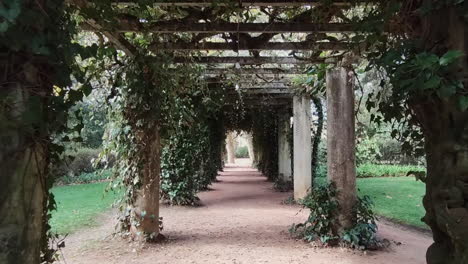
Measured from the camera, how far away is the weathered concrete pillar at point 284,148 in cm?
1456

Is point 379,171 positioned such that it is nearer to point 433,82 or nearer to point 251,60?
point 251,60

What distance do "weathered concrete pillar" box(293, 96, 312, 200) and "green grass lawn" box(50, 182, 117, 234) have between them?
4997 millimetres

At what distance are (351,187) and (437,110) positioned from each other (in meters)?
4.52

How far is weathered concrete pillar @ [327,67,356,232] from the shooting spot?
6383mm

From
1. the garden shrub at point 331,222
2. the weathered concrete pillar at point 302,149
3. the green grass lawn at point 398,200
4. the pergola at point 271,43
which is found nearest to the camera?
the pergola at point 271,43

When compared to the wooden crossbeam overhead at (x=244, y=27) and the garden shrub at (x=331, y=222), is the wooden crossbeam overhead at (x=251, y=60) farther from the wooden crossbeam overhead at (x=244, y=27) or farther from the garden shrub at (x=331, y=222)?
the garden shrub at (x=331, y=222)

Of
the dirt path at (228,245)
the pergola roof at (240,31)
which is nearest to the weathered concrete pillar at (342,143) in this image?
the pergola roof at (240,31)

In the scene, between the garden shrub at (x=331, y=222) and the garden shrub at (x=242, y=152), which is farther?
the garden shrub at (x=242, y=152)

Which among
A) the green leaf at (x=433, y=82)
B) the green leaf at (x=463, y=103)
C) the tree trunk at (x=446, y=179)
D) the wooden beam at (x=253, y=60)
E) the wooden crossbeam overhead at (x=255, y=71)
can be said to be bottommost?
the tree trunk at (x=446, y=179)

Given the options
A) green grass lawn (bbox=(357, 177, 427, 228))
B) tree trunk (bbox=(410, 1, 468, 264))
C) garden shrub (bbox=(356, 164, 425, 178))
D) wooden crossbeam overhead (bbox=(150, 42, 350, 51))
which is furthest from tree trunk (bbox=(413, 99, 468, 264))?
garden shrub (bbox=(356, 164, 425, 178))

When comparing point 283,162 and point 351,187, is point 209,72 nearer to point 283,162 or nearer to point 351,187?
point 351,187

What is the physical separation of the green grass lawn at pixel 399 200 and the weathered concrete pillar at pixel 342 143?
2.98 ft

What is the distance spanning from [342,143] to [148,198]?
125 inches

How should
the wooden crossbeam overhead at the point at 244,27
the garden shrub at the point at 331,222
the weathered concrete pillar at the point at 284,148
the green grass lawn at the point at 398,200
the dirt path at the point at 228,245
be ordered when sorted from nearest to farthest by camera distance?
the wooden crossbeam overhead at the point at 244,27 < the dirt path at the point at 228,245 < the garden shrub at the point at 331,222 < the green grass lawn at the point at 398,200 < the weathered concrete pillar at the point at 284,148
